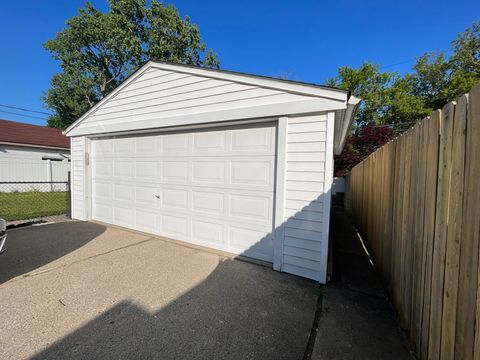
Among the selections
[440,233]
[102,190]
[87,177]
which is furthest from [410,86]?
[87,177]

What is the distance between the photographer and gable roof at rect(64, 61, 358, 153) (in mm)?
3250

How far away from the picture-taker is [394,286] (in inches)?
104

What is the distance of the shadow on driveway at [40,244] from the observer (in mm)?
3428

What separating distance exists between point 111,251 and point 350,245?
4722mm

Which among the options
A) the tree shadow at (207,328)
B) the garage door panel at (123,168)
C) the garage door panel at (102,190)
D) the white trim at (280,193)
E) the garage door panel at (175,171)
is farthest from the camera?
the garage door panel at (102,190)

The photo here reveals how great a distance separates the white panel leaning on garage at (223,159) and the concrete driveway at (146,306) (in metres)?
0.57

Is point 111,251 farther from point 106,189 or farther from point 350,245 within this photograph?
point 350,245

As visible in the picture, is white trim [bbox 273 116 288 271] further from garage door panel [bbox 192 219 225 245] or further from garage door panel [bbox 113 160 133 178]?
garage door panel [bbox 113 160 133 178]

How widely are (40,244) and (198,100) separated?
402cm

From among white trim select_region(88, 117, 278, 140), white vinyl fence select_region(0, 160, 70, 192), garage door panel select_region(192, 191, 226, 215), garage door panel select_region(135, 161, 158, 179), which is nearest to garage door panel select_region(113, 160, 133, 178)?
garage door panel select_region(135, 161, 158, 179)

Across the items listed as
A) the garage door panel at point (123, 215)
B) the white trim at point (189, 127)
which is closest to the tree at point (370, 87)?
the white trim at point (189, 127)

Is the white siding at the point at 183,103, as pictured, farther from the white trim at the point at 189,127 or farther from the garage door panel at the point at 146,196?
the garage door panel at the point at 146,196

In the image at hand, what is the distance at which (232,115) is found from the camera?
3.79 meters

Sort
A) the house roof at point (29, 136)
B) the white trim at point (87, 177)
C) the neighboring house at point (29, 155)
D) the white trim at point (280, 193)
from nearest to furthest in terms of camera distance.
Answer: the white trim at point (280, 193) < the white trim at point (87, 177) < the neighboring house at point (29, 155) < the house roof at point (29, 136)
